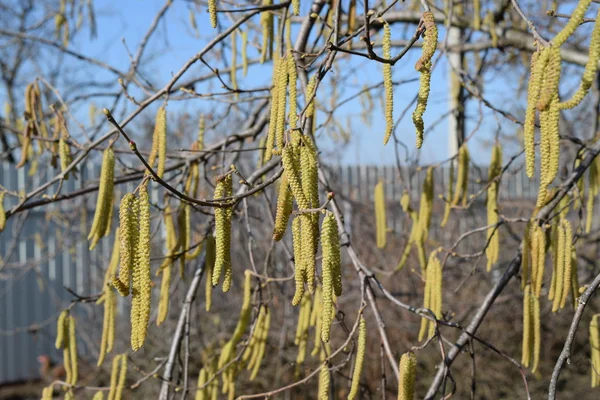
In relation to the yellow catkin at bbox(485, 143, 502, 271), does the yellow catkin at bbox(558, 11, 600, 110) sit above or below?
above

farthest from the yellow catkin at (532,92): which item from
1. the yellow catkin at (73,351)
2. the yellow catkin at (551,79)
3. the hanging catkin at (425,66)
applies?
the yellow catkin at (73,351)

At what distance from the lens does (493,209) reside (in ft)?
7.04

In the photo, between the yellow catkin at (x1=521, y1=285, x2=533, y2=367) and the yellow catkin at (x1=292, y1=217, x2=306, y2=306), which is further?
the yellow catkin at (x1=521, y1=285, x2=533, y2=367)

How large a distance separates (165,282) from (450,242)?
5126mm

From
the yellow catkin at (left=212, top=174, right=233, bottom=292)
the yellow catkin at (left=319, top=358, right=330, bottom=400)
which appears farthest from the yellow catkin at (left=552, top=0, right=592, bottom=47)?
the yellow catkin at (left=319, top=358, right=330, bottom=400)

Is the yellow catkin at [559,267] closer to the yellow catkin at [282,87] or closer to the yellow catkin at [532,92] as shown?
the yellow catkin at [532,92]

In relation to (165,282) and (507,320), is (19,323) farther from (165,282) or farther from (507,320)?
(165,282)

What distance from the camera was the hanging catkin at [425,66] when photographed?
1.06 metres

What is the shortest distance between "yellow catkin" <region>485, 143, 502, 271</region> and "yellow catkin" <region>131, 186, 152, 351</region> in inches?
46.8

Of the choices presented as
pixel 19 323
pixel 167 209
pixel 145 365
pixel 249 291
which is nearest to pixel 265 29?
pixel 167 209

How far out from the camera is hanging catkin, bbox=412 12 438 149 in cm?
106

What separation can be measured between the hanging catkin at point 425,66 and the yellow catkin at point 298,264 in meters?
0.25

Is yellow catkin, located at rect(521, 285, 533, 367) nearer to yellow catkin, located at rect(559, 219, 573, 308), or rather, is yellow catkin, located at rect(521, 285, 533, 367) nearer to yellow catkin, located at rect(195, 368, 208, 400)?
yellow catkin, located at rect(559, 219, 573, 308)

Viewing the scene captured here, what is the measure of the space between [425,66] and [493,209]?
3.79ft
